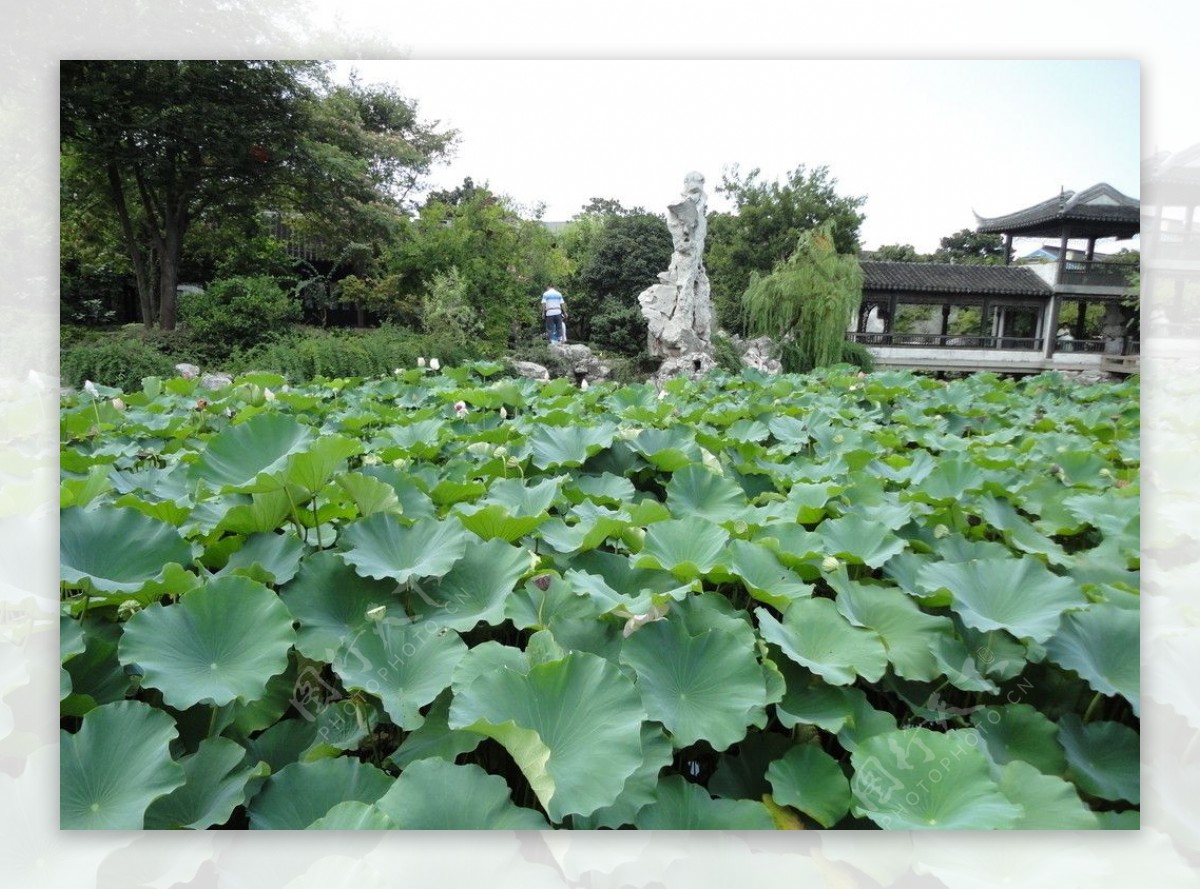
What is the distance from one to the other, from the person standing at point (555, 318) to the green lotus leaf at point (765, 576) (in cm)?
994

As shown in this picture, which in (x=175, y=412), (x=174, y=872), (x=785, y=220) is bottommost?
(x=174, y=872)

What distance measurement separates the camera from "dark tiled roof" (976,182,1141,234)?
5.17 feet

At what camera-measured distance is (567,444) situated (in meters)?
1.59

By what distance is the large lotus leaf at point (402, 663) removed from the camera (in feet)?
2.77

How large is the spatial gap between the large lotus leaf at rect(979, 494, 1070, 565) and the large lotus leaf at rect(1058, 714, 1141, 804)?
0.30m

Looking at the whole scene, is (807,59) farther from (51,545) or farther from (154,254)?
(154,254)

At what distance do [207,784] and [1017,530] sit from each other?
1.22 m

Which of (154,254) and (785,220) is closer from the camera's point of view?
(154,254)

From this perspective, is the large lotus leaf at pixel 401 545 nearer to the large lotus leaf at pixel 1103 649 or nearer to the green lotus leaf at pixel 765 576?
the green lotus leaf at pixel 765 576

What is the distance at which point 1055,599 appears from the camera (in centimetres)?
102

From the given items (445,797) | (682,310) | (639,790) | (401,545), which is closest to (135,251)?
(401,545)

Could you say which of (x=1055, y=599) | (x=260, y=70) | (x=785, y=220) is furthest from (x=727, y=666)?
(x=785, y=220)

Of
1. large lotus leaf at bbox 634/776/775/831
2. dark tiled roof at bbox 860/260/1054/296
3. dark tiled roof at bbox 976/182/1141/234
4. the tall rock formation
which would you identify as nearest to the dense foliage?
large lotus leaf at bbox 634/776/775/831

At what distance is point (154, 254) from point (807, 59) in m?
1.86
